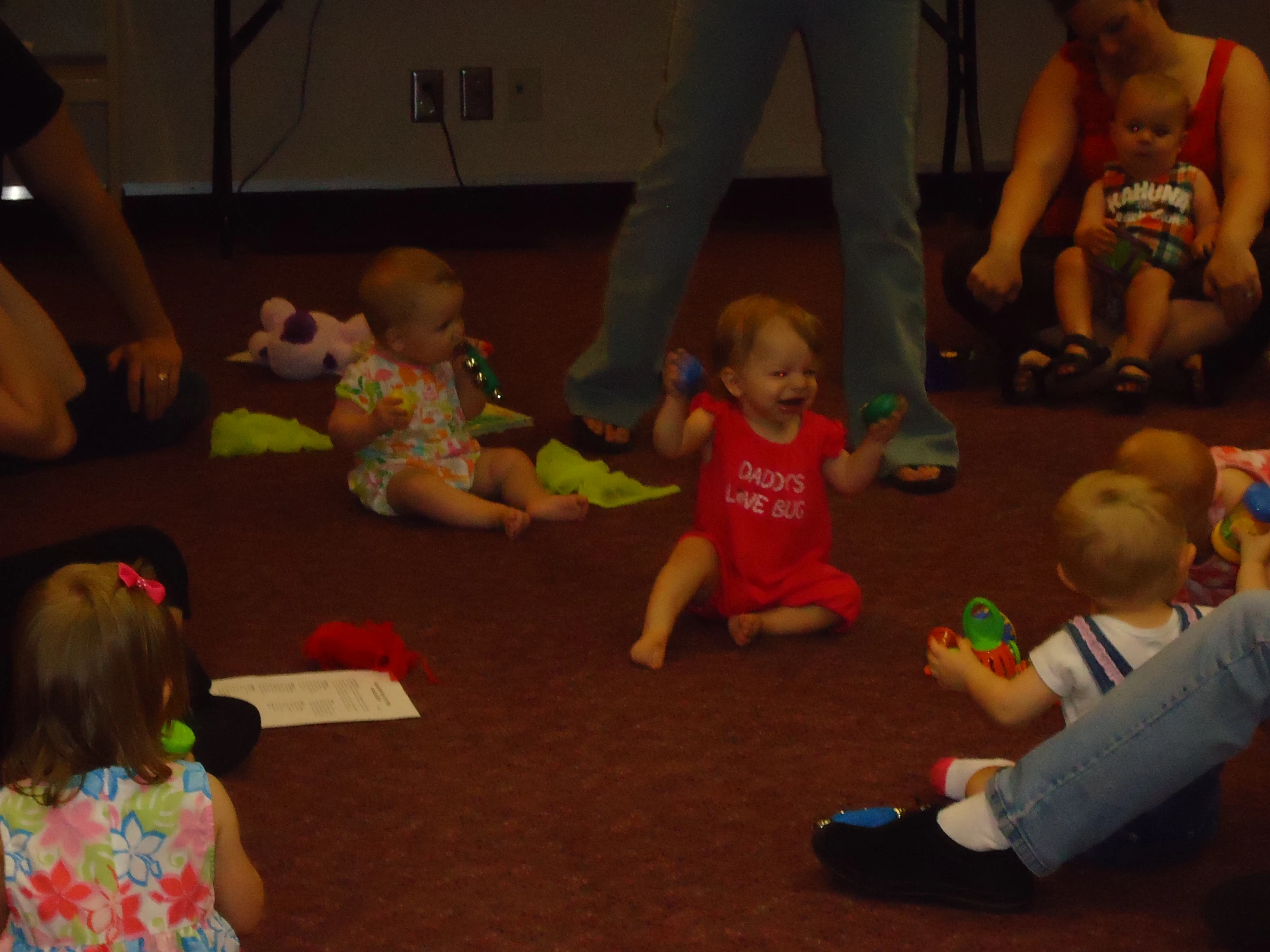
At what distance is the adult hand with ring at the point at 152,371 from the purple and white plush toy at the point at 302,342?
527 mm

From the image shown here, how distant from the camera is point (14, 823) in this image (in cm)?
90

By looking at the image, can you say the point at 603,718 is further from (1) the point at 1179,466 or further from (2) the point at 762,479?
(1) the point at 1179,466

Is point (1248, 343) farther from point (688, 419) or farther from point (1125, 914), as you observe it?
point (1125, 914)

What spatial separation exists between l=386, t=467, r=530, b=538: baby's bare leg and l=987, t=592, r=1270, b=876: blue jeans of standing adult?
988 mm

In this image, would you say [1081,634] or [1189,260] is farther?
[1189,260]

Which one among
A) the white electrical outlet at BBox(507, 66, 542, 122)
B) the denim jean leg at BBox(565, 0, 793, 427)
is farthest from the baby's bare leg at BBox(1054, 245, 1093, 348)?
the white electrical outlet at BBox(507, 66, 542, 122)

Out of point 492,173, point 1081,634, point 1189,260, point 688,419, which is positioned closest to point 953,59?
point 492,173

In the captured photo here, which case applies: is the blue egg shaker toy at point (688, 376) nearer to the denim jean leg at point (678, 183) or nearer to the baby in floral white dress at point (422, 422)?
the baby in floral white dress at point (422, 422)

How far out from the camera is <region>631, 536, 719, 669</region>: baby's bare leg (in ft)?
5.11

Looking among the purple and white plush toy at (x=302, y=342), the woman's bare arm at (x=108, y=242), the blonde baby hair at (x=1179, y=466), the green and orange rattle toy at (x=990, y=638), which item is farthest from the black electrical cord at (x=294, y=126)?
the blonde baby hair at (x=1179, y=466)

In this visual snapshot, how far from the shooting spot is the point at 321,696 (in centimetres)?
147

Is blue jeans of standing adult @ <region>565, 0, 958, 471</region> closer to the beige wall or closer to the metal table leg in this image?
the metal table leg

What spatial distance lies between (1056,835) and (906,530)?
883mm

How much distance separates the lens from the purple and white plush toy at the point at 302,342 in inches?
108
